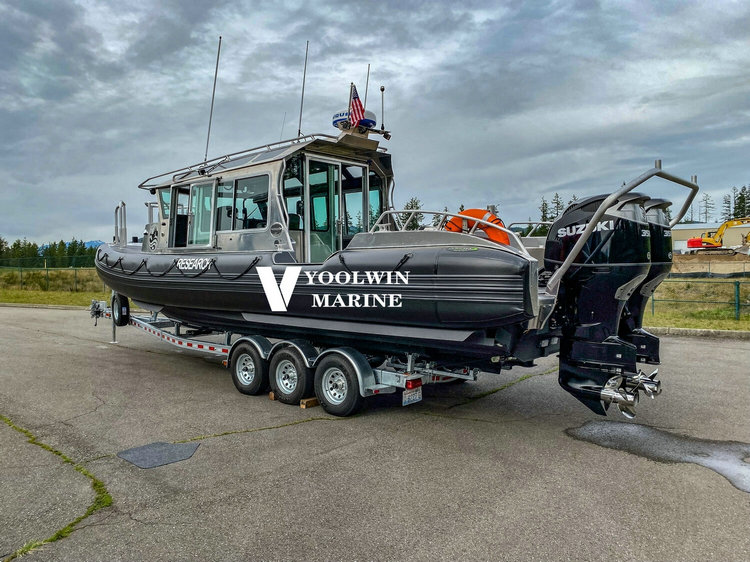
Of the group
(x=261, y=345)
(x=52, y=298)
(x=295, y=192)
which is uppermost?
(x=295, y=192)

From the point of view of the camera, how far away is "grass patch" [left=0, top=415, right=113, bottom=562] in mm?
3289

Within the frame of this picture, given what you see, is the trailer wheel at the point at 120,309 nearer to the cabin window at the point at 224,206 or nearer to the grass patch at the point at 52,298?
the cabin window at the point at 224,206

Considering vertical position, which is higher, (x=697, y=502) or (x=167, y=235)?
(x=167, y=235)

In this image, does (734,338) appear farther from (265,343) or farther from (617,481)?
(265,343)

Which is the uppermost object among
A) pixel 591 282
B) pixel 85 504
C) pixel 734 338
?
pixel 591 282

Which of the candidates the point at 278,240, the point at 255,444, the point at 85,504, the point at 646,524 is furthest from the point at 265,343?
the point at 646,524

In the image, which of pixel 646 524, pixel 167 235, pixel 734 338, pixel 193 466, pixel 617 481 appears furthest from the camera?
pixel 734 338

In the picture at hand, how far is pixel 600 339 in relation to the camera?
16.6 ft

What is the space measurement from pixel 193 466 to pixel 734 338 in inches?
450

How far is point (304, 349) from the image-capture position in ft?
21.2

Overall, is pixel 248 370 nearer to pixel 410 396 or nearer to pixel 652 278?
pixel 410 396

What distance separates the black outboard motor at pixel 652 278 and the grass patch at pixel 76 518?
196 inches

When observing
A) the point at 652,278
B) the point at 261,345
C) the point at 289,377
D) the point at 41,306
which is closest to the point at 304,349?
the point at 289,377

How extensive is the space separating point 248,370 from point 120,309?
14.8 ft
